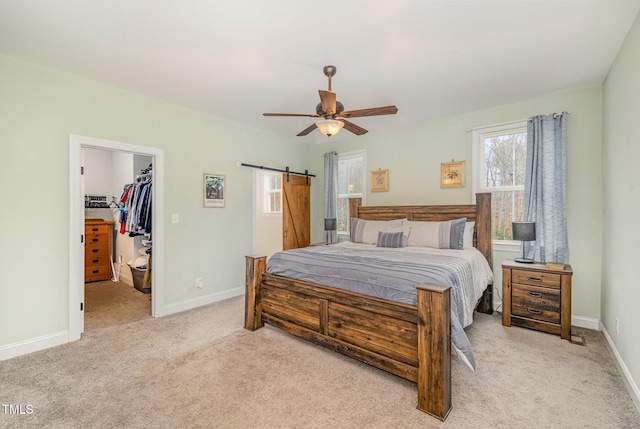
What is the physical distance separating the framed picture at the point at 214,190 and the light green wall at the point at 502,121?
2.30 metres

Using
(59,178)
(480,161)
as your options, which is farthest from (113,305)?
(480,161)

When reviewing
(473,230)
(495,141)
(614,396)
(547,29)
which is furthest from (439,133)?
(614,396)

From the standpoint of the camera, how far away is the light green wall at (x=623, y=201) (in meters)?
2.03

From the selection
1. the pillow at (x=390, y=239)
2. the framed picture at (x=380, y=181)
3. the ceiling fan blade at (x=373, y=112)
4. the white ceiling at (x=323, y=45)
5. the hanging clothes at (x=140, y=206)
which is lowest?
the pillow at (x=390, y=239)

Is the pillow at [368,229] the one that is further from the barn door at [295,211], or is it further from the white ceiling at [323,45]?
the white ceiling at [323,45]

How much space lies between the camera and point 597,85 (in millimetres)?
3129

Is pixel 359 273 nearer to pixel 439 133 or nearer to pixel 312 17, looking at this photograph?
pixel 312 17

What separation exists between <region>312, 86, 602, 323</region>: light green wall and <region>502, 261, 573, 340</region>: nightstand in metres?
0.48

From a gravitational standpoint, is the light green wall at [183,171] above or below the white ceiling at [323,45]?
below

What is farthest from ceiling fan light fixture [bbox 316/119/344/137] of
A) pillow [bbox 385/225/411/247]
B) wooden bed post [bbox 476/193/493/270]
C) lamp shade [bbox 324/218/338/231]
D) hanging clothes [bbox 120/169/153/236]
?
hanging clothes [bbox 120/169/153/236]

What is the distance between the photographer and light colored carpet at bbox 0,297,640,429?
5.85 feet

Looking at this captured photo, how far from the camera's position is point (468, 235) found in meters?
3.70

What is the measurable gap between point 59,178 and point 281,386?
2.91 metres

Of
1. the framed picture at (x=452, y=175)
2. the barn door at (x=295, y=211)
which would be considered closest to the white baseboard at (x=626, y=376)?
the framed picture at (x=452, y=175)
